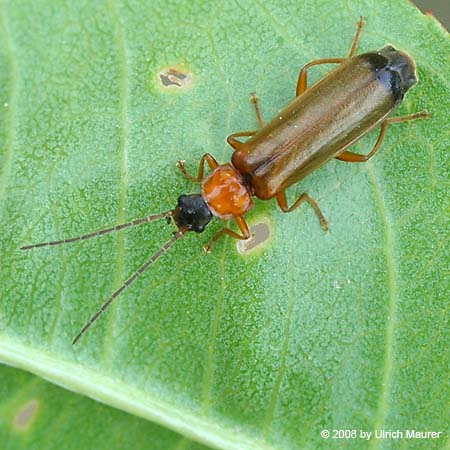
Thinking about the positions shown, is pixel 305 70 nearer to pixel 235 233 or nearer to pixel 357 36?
pixel 357 36

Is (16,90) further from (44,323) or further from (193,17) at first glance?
(44,323)

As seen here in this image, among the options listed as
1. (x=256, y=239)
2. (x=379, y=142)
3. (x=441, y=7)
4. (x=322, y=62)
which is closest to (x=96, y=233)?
(x=256, y=239)

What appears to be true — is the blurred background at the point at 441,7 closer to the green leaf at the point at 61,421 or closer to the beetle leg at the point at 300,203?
the beetle leg at the point at 300,203

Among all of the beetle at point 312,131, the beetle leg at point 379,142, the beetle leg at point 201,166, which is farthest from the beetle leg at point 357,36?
the beetle leg at point 201,166

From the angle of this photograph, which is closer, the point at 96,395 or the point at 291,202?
the point at 96,395

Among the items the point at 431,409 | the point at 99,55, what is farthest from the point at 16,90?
the point at 431,409

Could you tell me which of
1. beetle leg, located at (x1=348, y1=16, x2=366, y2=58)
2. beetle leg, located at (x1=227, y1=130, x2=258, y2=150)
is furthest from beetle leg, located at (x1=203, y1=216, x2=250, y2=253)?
beetle leg, located at (x1=348, y1=16, x2=366, y2=58)

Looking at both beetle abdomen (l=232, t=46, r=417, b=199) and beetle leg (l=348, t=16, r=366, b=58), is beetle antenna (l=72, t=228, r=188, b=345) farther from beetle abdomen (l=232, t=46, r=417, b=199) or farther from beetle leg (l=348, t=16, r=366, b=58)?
beetle leg (l=348, t=16, r=366, b=58)
